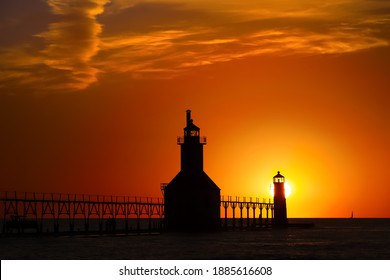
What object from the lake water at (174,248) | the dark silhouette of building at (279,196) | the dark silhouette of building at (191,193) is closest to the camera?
the lake water at (174,248)

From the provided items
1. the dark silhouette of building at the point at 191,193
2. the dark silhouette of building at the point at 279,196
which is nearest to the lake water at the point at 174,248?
the dark silhouette of building at the point at 191,193

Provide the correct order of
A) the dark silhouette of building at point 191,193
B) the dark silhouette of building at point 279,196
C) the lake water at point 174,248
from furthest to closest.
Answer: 1. the dark silhouette of building at point 279,196
2. the dark silhouette of building at point 191,193
3. the lake water at point 174,248

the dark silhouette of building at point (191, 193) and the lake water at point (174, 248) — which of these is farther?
the dark silhouette of building at point (191, 193)

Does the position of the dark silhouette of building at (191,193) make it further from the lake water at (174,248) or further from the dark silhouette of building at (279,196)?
the dark silhouette of building at (279,196)

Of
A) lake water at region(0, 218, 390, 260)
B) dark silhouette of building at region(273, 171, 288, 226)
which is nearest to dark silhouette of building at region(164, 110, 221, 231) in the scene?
lake water at region(0, 218, 390, 260)

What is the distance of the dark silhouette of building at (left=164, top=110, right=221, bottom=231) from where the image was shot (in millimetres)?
96812

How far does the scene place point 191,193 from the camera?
317ft

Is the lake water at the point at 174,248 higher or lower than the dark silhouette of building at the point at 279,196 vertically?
lower

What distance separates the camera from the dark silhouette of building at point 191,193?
9681 centimetres

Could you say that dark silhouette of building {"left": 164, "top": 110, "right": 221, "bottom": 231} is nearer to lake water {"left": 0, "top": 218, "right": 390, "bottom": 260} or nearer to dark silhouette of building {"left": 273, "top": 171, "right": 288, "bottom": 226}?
lake water {"left": 0, "top": 218, "right": 390, "bottom": 260}

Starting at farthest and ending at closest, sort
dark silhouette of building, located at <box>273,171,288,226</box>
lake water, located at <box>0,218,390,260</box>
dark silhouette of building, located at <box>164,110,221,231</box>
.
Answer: dark silhouette of building, located at <box>273,171,288,226</box> → dark silhouette of building, located at <box>164,110,221,231</box> → lake water, located at <box>0,218,390,260</box>

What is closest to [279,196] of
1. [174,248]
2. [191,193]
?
[191,193]
